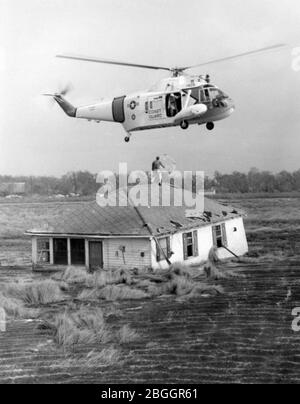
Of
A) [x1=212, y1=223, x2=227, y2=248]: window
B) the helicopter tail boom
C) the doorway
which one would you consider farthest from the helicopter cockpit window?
[x1=212, y1=223, x2=227, y2=248]: window

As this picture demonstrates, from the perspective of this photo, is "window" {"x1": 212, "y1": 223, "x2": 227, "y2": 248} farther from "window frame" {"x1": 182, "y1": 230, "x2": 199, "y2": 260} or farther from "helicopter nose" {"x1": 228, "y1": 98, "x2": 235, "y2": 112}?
"helicopter nose" {"x1": 228, "y1": 98, "x2": 235, "y2": 112}

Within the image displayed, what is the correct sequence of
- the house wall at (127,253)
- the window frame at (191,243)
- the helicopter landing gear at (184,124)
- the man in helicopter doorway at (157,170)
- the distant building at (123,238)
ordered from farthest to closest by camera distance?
the man in helicopter doorway at (157,170) < the window frame at (191,243) < the distant building at (123,238) < the house wall at (127,253) < the helicopter landing gear at (184,124)

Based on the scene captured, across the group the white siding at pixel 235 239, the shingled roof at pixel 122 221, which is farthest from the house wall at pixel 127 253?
the white siding at pixel 235 239

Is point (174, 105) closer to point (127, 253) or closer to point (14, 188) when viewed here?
point (127, 253)

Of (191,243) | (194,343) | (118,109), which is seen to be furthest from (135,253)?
(194,343)

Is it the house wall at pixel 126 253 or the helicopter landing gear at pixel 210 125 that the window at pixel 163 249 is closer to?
the house wall at pixel 126 253

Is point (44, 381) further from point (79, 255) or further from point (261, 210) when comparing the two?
point (261, 210)

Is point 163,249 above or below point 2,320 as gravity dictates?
above
